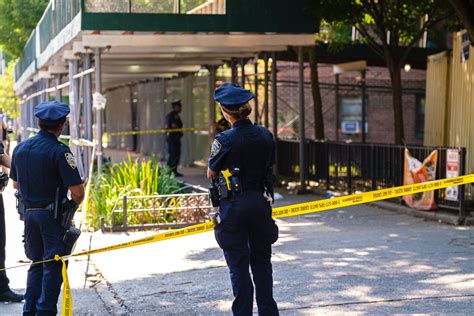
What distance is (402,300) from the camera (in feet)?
23.8

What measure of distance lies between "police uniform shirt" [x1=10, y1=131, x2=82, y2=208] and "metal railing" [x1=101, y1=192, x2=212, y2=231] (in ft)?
17.2

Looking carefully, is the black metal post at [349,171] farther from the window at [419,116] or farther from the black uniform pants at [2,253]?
the window at [419,116]

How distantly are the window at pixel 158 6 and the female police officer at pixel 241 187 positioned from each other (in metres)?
8.23

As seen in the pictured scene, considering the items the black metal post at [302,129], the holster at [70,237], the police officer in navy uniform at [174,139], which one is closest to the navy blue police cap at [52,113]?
the holster at [70,237]

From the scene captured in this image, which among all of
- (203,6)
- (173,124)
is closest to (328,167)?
(203,6)

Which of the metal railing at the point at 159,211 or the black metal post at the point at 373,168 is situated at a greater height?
the black metal post at the point at 373,168

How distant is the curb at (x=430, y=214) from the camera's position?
38.8ft

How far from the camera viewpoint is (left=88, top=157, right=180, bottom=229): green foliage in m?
12.2

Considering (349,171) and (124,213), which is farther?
Answer: (349,171)

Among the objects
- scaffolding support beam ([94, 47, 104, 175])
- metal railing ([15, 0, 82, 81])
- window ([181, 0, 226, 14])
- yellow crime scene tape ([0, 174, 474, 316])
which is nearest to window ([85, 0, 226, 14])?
window ([181, 0, 226, 14])

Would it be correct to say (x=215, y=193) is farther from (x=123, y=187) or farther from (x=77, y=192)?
(x=123, y=187)

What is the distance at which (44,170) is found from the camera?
621cm

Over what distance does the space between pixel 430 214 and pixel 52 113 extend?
7736mm

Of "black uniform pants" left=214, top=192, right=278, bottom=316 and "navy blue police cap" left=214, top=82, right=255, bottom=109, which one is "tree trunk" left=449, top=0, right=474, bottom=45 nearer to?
"navy blue police cap" left=214, top=82, right=255, bottom=109
